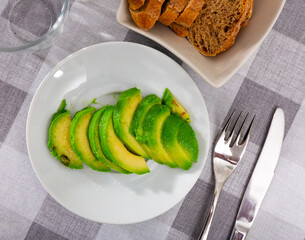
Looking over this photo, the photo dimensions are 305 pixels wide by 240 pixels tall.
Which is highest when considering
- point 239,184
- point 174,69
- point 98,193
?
point 174,69

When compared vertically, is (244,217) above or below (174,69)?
below

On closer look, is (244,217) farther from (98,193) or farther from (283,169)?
(98,193)

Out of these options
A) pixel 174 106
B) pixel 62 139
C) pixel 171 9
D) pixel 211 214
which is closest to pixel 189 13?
pixel 171 9

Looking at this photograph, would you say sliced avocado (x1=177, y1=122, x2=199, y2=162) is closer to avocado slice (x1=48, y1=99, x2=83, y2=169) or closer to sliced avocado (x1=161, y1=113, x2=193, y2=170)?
sliced avocado (x1=161, y1=113, x2=193, y2=170)

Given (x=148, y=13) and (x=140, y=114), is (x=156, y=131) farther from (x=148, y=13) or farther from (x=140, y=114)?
(x=148, y=13)

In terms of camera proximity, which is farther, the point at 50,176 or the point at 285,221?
the point at 285,221

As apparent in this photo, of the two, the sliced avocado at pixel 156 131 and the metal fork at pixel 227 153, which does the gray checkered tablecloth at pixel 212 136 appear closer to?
the metal fork at pixel 227 153

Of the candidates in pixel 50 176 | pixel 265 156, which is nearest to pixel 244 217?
pixel 265 156

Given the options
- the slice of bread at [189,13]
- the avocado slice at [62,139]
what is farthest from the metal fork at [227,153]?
the avocado slice at [62,139]
